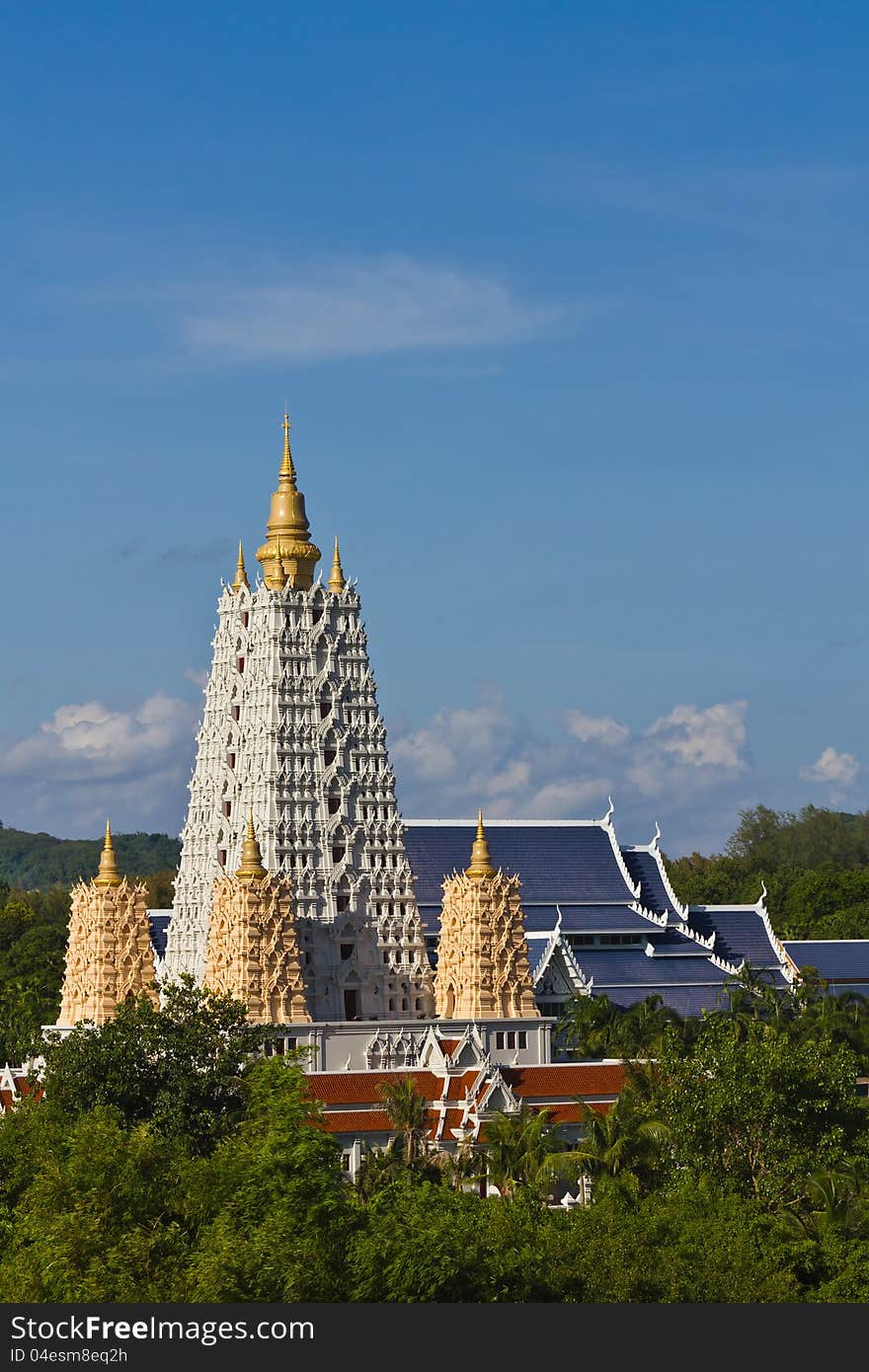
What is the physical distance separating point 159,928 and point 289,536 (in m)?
22.5

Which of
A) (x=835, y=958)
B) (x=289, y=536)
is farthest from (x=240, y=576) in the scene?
(x=835, y=958)

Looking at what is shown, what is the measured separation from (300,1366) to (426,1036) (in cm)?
6624

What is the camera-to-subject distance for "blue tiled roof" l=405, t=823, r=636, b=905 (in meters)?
136

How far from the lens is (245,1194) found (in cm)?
6762

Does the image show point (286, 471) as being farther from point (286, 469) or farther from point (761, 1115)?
point (761, 1115)

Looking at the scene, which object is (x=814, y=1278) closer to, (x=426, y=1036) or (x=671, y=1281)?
(x=671, y=1281)

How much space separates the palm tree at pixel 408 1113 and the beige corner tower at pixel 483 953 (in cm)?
2159

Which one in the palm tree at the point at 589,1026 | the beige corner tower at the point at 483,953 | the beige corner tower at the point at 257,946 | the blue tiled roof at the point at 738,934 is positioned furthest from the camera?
the blue tiled roof at the point at 738,934

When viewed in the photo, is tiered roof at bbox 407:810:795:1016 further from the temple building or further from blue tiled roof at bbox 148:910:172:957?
blue tiled roof at bbox 148:910:172:957

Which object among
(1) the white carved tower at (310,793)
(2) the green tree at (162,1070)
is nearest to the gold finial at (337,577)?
(1) the white carved tower at (310,793)

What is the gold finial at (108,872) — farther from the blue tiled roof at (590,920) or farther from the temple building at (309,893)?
the blue tiled roof at (590,920)

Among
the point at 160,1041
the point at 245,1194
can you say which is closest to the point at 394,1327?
the point at 245,1194

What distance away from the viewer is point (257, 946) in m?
112

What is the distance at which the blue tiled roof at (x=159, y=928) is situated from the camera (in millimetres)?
132250
